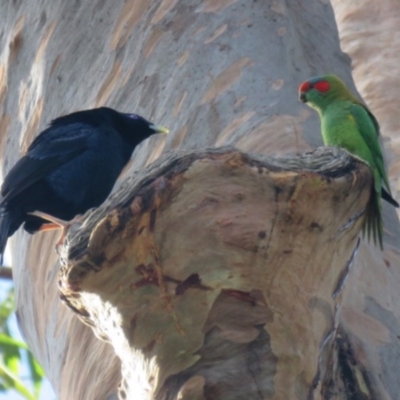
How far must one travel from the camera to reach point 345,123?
3037 millimetres

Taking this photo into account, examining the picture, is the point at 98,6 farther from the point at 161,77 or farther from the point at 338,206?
the point at 338,206

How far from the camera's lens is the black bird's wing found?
3.43m

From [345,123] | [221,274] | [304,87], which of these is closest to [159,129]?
[304,87]

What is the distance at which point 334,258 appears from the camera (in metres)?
2.26

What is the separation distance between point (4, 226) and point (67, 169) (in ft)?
1.12

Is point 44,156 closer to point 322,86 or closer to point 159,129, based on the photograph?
point 159,129

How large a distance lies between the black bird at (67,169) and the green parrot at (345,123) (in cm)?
64

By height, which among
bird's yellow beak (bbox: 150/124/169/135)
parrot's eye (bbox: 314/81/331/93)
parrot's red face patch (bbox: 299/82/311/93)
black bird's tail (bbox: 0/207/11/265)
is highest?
bird's yellow beak (bbox: 150/124/169/135)

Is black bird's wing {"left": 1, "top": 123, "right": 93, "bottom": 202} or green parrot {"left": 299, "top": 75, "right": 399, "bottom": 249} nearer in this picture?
green parrot {"left": 299, "top": 75, "right": 399, "bottom": 249}

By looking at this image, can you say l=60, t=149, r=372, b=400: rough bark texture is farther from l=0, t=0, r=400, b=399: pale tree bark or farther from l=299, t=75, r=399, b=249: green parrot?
l=299, t=75, r=399, b=249: green parrot

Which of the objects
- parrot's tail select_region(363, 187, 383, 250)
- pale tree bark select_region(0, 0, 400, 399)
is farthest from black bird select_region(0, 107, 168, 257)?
parrot's tail select_region(363, 187, 383, 250)

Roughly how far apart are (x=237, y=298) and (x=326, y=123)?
0.97 metres

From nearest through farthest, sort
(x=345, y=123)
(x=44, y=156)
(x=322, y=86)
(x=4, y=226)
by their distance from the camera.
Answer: (x=345, y=123)
(x=322, y=86)
(x=4, y=226)
(x=44, y=156)

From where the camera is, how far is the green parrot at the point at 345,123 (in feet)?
9.62
